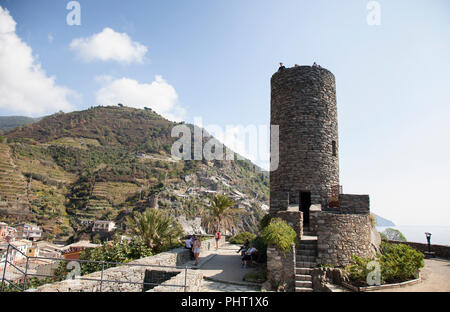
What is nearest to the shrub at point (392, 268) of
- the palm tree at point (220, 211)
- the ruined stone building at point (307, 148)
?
the ruined stone building at point (307, 148)

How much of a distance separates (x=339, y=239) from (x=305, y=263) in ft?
5.04

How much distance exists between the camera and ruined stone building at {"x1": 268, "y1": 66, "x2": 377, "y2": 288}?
1360 cm

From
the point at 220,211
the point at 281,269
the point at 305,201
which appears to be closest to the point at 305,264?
the point at 281,269

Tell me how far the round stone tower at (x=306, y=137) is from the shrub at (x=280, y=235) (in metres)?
3.26

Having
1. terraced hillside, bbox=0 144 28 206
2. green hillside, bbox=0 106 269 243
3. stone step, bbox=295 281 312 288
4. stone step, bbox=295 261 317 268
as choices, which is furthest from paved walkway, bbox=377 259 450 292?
terraced hillside, bbox=0 144 28 206

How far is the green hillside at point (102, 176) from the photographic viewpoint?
3228 inches

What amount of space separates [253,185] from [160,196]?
207 ft

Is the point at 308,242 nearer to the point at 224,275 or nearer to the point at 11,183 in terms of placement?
the point at 224,275

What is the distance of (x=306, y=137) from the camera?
583 inches

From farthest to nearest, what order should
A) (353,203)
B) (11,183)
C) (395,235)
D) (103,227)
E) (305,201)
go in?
(11,183) < (103,227) < (395,235) < (305,201) < (353,203)

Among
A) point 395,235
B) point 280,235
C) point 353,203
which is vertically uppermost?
point 353,203

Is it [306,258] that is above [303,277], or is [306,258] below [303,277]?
above

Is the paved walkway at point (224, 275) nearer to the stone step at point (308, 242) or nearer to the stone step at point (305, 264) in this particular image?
the stone step at point (305, 264)
